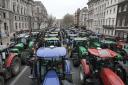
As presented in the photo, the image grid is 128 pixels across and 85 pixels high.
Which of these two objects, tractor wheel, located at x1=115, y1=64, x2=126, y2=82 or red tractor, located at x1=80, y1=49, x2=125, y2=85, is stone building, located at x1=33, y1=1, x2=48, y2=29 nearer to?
tractor wheel, located at x1=115, y1=64, x2=126, y2=82

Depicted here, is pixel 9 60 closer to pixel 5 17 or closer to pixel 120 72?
pixel 120 72

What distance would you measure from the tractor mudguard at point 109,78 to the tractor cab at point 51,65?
5.07 feet

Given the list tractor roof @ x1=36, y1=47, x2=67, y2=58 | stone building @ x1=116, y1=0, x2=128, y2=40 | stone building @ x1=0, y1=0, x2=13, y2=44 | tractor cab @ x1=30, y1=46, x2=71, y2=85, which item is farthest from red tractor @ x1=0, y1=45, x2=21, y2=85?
stone building @ x1=116, y1=0, x2=128, y2=40

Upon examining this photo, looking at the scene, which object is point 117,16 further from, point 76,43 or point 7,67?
point 7,67

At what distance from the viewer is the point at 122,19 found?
110 ft

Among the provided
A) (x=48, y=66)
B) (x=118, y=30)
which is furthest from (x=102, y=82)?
(x=118, y=30)

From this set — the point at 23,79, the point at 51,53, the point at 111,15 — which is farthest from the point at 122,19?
the point at 51,53

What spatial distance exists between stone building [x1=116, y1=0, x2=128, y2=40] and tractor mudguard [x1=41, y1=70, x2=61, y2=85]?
28.1 meters

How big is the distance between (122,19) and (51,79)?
106 feet

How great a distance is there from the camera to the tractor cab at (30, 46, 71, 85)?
578 cm

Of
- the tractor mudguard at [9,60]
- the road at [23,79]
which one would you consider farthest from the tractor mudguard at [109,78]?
the tractor mudguard at [9,60]

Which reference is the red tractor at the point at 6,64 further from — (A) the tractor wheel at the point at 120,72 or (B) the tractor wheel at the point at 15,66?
(A) the tractor wheel at the point at 120,72

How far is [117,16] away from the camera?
1442 inches

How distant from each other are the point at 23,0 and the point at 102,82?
176 feet
